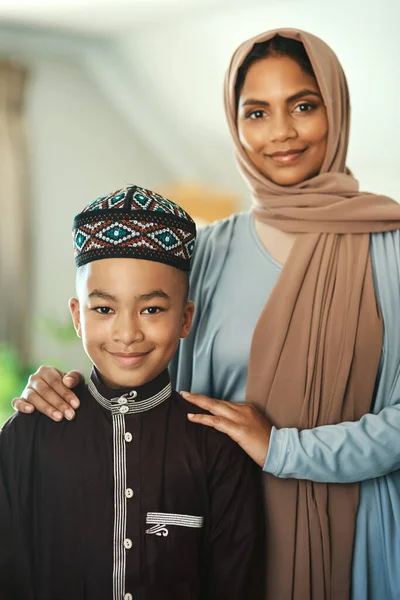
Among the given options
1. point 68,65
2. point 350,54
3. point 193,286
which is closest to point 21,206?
point 68,65

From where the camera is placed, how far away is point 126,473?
1.42 metres

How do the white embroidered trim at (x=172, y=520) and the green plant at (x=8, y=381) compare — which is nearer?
the white embroidered trim at (x=172, y=520)

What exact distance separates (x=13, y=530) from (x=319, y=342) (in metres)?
0.73

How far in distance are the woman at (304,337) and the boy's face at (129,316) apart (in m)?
0.13

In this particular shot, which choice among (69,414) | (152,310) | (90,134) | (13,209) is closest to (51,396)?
(69,414)

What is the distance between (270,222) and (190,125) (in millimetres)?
3521

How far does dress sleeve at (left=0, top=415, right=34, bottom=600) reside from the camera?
141 cm

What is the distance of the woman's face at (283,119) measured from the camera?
167 cm

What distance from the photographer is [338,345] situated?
1613 millimetres

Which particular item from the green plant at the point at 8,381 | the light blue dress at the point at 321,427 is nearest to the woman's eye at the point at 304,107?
the light blue dress at the point at 321,427

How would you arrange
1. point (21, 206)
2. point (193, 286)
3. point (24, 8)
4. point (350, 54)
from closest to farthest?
point (193, 286) → point (350, 54) → point (24, 8) → point (21, 206)

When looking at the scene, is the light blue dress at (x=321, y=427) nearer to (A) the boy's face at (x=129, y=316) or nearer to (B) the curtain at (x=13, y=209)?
(A) the boy's face at (x=129, y=316)

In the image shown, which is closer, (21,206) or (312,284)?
(312,284)

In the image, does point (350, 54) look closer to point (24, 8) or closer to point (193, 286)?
point (24, 8)
